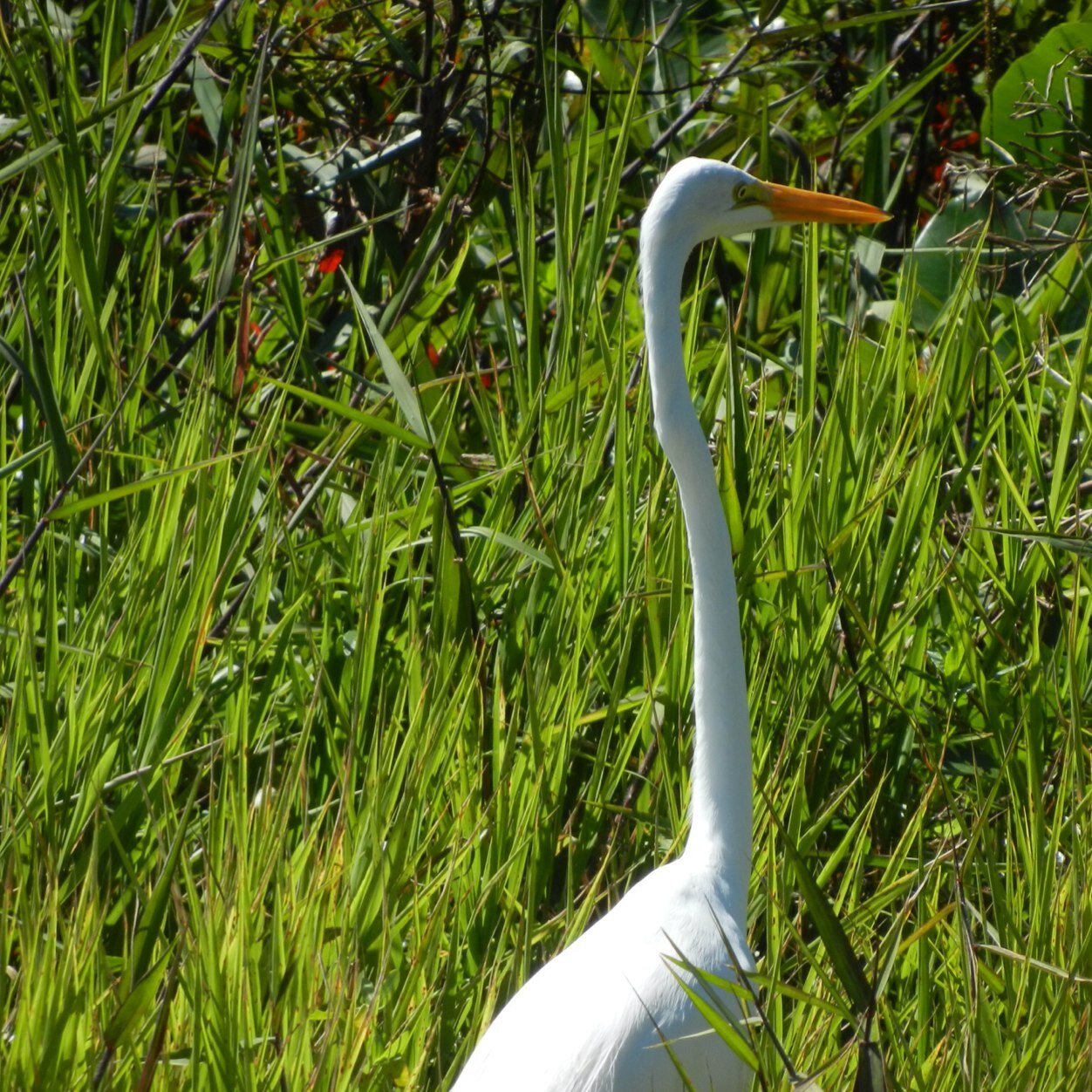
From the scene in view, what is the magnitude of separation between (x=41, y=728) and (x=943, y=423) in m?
1.20

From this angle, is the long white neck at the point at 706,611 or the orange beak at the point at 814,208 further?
the orange beak at the point at 814,208

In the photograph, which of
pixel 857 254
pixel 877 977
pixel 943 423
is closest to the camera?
pixel 877 977

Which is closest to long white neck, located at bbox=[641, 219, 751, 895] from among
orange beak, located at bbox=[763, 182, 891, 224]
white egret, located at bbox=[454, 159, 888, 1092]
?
white egret, located at bbox=[454, 159, 888, 1092]

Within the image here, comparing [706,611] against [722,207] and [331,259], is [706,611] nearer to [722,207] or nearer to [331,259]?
[722,207]

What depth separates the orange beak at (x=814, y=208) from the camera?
1.57m

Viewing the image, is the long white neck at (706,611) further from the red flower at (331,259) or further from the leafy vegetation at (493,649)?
the red flower at (331,259)

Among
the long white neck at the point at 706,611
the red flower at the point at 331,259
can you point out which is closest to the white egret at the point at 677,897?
the long white neck at the point at 706,611

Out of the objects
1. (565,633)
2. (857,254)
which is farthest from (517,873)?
(857,254)

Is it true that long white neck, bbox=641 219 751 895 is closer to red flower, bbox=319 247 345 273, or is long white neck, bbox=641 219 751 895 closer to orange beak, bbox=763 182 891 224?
orange beak, bbox=763 182 891 224

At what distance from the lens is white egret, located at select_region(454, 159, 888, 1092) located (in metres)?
1.33

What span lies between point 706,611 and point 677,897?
0.30 metres

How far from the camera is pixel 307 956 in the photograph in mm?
1261

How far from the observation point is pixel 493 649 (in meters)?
1.86

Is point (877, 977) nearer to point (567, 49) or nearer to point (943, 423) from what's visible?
point (943, 423)
